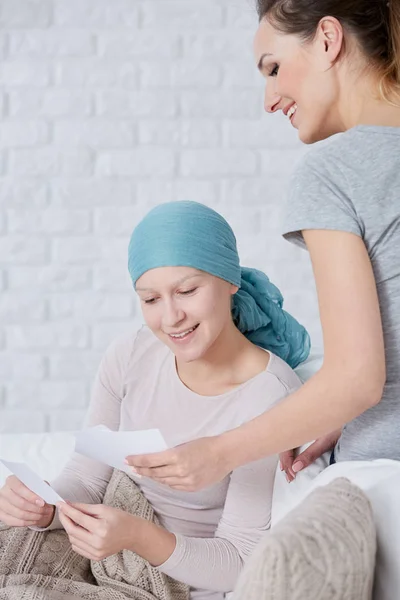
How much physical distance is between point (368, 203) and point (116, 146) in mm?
2040

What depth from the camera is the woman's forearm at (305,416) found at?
102 centimetres

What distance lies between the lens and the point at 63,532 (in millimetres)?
1516

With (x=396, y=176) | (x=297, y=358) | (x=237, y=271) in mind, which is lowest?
(x=297, y=358)

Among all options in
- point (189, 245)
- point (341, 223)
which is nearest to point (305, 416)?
point (341, 223)

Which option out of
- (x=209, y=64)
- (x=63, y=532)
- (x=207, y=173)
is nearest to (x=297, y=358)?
(x=63, y=532)

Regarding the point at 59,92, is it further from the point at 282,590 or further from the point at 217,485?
the point at 282,590

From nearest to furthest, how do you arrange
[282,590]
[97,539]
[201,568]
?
[282,590]
[97,539]
[201,568]

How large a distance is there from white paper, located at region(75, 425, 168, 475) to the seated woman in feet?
0.51

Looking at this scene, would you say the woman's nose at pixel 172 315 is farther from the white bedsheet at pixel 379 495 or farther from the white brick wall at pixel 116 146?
the white brick wall at pixel 116 146

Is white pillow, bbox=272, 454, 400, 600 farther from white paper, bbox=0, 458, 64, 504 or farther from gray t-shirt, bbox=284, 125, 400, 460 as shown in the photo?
white paper, bbox=0, 458, 64, 504

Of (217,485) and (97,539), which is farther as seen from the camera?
(217,485)

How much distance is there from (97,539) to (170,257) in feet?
1.68

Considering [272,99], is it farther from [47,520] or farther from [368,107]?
[47,520]


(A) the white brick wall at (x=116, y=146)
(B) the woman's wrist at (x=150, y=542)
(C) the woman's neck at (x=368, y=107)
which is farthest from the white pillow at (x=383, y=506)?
(A) the white brick wall at (x=116, y=146)
